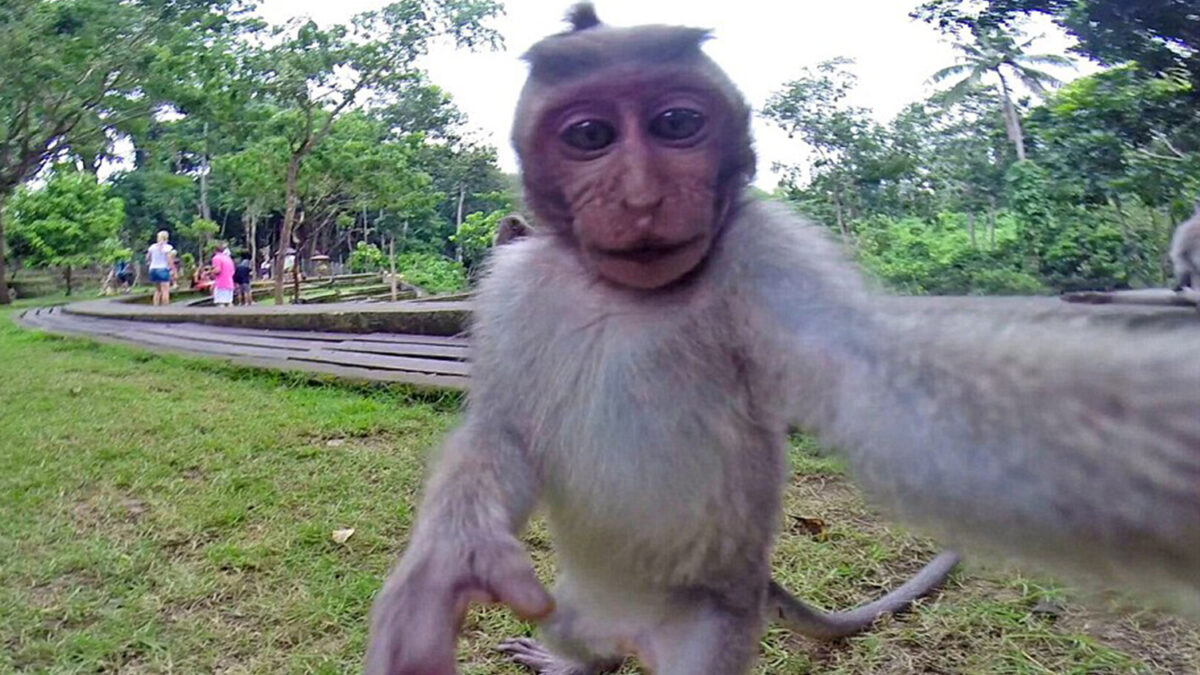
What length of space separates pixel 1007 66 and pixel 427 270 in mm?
13139

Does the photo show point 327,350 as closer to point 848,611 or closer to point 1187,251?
point 848,611

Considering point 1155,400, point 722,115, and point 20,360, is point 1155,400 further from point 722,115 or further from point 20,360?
point 20,360

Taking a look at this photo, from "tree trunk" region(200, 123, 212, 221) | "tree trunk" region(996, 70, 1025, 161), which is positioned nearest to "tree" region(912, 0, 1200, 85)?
"tree trunk" region(996, 70, 1025, 161)

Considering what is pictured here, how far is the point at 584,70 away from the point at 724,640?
4.19ft

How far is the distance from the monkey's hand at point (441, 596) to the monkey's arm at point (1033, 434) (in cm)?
65

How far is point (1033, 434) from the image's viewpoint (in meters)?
1.18

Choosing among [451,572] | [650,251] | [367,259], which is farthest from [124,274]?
[650,251]

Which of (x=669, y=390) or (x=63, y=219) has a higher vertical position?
(x=63, y=219)

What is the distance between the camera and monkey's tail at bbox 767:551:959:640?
263 cm

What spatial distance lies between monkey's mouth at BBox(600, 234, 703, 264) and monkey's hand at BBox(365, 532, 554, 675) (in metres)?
0.61

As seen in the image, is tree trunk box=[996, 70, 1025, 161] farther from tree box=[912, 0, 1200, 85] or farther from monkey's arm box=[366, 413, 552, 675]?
monkey's arm box=[366, 413, 552, 675]

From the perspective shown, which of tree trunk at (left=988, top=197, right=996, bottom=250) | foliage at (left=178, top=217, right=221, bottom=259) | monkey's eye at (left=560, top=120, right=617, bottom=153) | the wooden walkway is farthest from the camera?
foliage at (left=178, top=217, right=221, bottom=259)

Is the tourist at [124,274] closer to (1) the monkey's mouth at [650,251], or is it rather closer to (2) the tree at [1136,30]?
(2) the tree at [1136,30]

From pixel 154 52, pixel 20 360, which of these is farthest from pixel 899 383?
pixel 154 52
